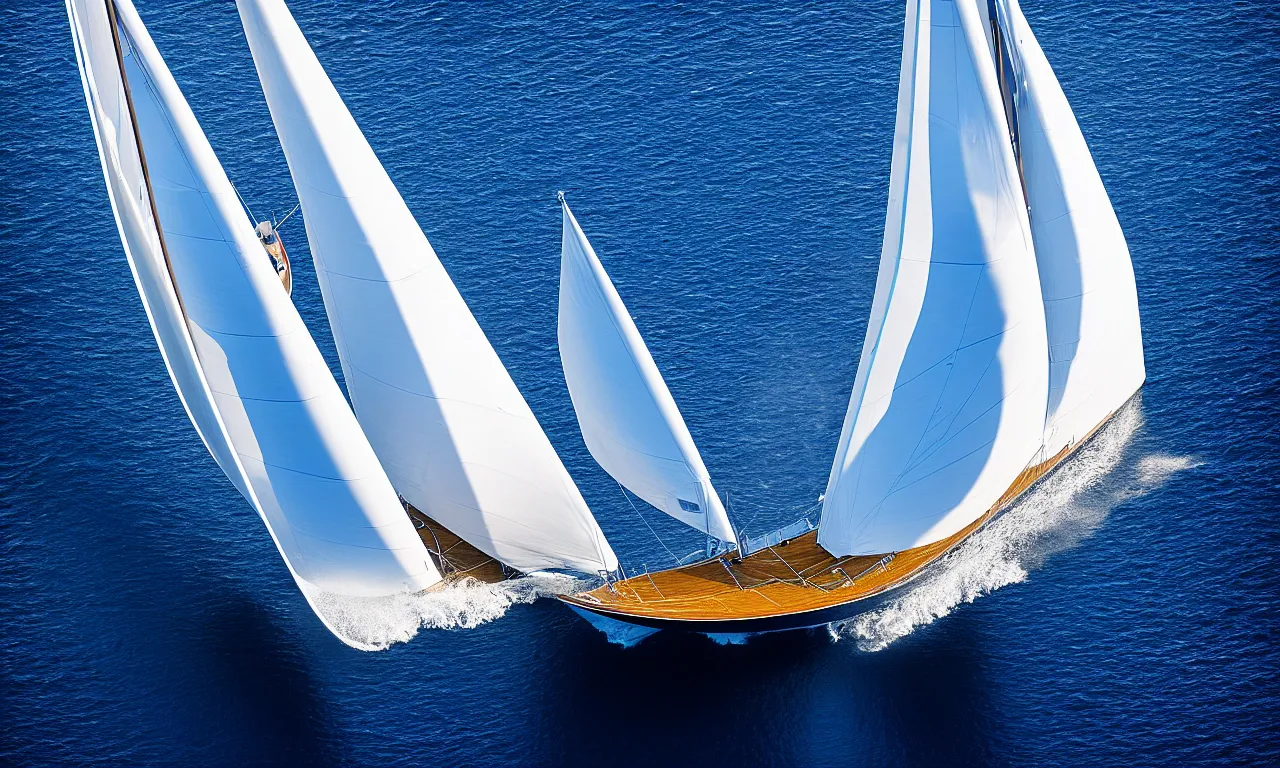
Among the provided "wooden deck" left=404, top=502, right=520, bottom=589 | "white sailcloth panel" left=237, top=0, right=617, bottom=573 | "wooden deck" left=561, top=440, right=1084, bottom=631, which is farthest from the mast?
"wooden deck" left=561, top=440, right=1084, bottom=631

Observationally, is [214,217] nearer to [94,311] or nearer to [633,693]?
[633,693]

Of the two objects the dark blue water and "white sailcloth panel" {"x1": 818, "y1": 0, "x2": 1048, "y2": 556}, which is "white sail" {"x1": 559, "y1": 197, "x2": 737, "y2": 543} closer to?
"white sailcloth panel" {"x1": 818, "y1": 0, "x2": 1048, "y2": 556}

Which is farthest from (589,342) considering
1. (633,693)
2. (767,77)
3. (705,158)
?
(767,77)

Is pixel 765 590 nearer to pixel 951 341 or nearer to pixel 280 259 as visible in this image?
pixel 951 341

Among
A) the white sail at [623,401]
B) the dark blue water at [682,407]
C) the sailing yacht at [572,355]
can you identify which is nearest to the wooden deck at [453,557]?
the sailing yacht at [572,355]

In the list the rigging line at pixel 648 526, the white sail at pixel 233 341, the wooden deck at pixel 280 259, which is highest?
the white sail at pixel 233 341

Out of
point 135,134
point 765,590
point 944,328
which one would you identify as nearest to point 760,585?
point 765,590

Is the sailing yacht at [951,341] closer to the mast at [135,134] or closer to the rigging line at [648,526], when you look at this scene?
the rigging line at [648,526]
